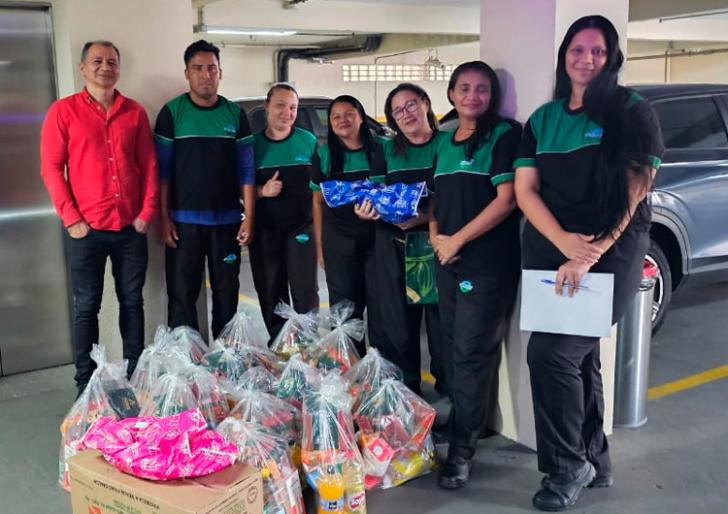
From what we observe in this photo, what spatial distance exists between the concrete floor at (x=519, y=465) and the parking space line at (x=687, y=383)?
48 millimetres

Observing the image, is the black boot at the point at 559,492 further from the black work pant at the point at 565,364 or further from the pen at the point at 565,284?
the pen at the point at 565,284

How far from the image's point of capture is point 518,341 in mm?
3314

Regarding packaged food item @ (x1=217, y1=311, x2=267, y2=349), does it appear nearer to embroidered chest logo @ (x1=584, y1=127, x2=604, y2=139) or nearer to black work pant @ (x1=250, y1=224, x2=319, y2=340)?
black work pant @ (x1=250, y1=224, x2=319, y2=340)

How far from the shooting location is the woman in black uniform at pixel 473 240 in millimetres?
2951

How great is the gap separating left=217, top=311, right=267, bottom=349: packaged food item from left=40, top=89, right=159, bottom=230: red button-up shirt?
71cm

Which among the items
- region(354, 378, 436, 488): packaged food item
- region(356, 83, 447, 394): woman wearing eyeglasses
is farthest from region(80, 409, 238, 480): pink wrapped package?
region(356, 83, 447, 394): woman wearing eyeglasses

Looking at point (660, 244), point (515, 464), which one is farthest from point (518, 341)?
point (660, 244)

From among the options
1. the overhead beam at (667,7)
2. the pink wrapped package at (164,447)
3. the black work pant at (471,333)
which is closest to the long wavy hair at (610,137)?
the black work pant at (471,333)

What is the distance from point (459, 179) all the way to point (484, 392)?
92cm

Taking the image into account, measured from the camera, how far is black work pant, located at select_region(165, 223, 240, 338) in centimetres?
399

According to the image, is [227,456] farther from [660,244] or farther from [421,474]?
[660,244]

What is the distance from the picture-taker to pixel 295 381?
3221 millimetres

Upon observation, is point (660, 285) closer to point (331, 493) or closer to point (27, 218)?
point (331, 493)

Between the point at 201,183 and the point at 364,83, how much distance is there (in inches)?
525
